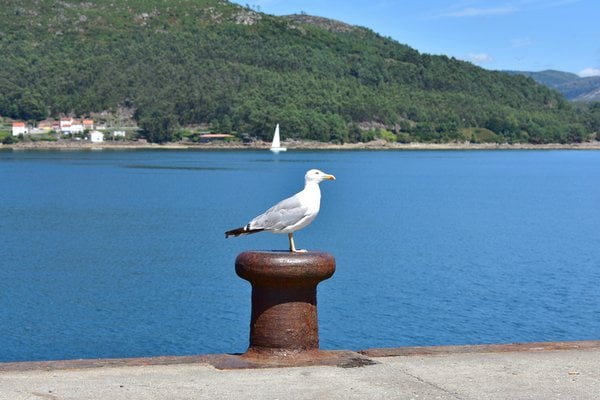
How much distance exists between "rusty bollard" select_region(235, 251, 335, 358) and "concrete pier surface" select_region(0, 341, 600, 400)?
261 mm

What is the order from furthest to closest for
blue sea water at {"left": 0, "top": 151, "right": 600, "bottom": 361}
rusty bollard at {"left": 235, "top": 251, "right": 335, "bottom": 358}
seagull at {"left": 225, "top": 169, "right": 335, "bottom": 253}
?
blue sea water at {"left": 0, "top": 151, "right": 600, "bottom": 361} < seagull at {"left": 225, "top": 169, "right": 335, "bottom": 253} < rusty bollard at {"left": 235, "top": 251, "right": 335, "bottom": 358}

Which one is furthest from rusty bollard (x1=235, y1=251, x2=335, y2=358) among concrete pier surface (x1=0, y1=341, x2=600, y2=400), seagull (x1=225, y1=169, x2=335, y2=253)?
seagull (x1=225, y1=169, x2=335, y2=253)

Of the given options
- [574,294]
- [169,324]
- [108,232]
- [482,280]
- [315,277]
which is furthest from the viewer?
[108,232]

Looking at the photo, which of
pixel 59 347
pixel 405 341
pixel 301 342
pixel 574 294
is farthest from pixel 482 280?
pixel 301 342

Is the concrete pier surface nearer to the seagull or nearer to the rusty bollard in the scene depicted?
the rusty bollard

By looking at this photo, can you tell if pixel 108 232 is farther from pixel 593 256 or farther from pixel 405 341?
pixel 405 341

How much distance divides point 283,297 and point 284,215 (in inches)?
33.0

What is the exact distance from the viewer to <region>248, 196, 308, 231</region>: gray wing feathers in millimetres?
10383

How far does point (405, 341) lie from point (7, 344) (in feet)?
33.7

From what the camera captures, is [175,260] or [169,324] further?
[175,260]

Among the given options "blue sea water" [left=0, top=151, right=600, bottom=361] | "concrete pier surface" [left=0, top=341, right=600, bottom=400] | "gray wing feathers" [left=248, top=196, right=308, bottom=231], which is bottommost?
"blue sea water" [left=0, top=151, right=600, bottom=361]

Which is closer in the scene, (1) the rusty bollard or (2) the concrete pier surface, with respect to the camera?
(2) the concrete pier surface

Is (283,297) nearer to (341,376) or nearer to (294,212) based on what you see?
(294,212)

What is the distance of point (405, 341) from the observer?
27438 millimetres
